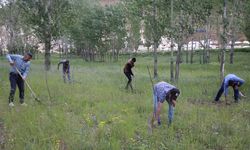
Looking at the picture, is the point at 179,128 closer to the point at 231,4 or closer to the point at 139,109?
the point at 139,109

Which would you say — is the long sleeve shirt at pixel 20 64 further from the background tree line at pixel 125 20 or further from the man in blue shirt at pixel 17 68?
the background tree line at pixel 125 20

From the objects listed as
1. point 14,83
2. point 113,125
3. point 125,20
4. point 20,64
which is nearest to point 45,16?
point 125,20

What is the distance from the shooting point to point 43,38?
32.6 meters

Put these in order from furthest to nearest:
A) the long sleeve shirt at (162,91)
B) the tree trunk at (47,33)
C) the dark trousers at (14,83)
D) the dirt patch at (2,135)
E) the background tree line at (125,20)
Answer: the tree trunk at (47,33) < the background tree line at (125,20) < the dark trousers at (14,83) < the long sleeve shirt at (162,91) < the dirt patch at (2,135)

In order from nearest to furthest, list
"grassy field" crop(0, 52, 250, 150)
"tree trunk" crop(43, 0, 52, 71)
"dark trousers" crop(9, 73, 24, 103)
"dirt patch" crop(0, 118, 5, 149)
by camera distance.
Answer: "dirt patch" crop(0, 118, 5, 149) → "grassy field" crop(0, 52, 250, 150) → "dark trousers" crop(9, 73, 24, 103) → "tree trunk" crop(43, 0, 52, 71)

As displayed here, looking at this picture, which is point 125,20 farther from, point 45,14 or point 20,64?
point 20,64

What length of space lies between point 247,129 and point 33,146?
510 centimetres

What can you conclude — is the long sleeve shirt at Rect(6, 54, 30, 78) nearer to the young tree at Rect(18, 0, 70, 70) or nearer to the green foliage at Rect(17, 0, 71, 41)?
the young tree at Rect(18, 0, 70, 70)

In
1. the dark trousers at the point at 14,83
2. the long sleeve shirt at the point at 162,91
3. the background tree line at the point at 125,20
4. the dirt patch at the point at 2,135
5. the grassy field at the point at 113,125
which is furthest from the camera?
the background tree line at the point at 125,20

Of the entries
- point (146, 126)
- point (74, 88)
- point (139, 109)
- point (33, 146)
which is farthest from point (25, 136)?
point (74, 88)

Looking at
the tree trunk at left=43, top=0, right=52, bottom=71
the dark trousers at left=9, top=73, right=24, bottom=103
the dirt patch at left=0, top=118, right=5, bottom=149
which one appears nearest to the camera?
the dirt patch at left=0, top=118, right=5, bottom=149

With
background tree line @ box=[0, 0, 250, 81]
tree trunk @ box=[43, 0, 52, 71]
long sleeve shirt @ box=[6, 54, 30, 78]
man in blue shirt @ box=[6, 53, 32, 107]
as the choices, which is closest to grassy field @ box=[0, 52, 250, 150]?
man in blue shirt @ box=[6, 53, 32, 107]

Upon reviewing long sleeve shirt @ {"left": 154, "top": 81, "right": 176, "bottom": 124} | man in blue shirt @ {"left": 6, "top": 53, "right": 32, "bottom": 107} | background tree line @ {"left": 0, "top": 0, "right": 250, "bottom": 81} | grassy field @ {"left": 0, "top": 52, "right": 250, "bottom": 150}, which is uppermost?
background tree line @ {"left": 0, "top": 0, "right": 250, "bottom": 81}

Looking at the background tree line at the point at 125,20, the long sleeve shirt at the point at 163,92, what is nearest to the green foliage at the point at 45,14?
the background tree line at the point at 125,20
